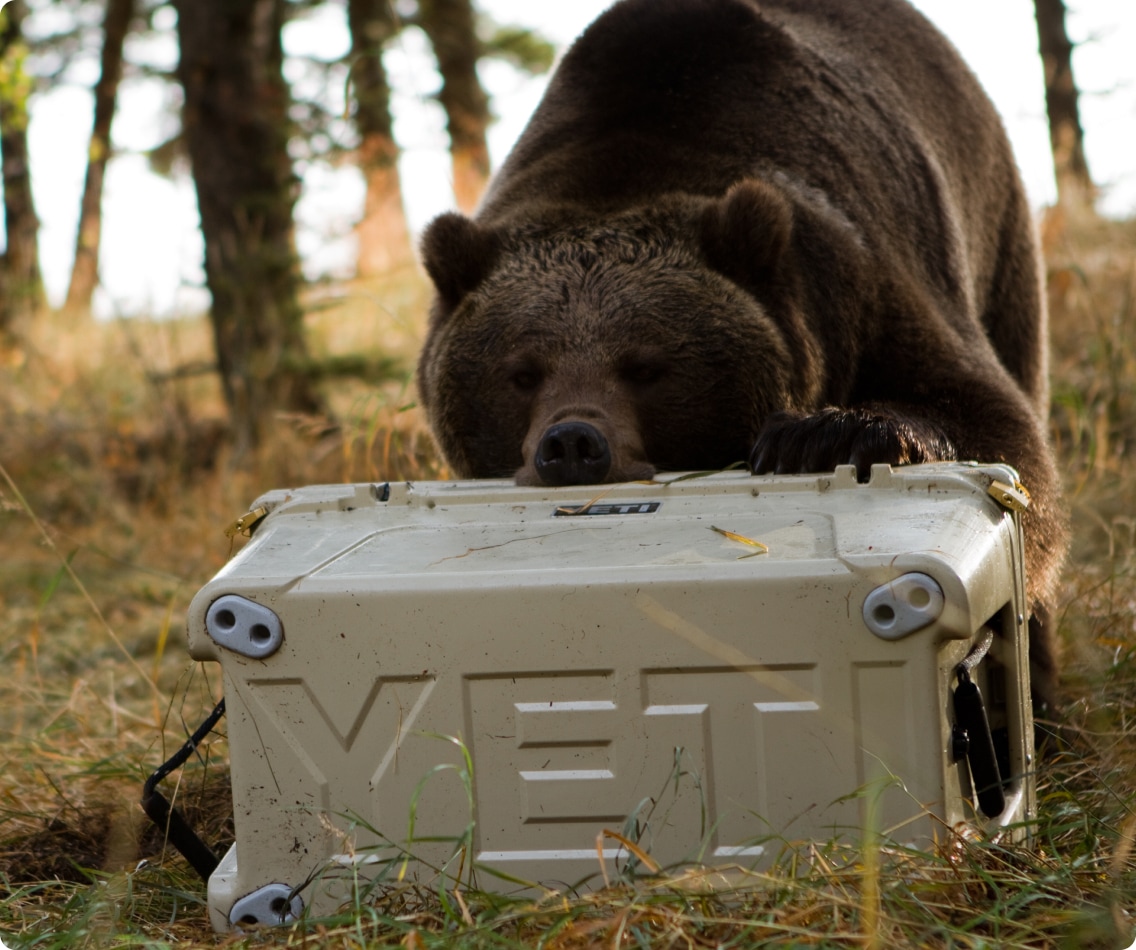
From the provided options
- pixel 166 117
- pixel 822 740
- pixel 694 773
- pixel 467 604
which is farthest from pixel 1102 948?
pixel 166 117

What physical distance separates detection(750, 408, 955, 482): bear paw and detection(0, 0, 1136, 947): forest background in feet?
1.88

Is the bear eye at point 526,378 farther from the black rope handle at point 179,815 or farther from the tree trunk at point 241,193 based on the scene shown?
the tree trunk at point 241,193

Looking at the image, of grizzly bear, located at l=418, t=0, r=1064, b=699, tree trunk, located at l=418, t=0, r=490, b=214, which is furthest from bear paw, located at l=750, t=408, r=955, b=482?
tree trunk, located at l=418, t=0, r=490, b=214

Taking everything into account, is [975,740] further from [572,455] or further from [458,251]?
[458,251]

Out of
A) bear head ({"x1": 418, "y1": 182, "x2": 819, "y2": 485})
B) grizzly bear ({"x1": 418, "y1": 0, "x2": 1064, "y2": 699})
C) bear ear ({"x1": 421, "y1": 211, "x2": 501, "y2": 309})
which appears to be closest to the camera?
grizzly bear ({"x1": 418, "y1": 0, "x2": 1064, "y2": 699})

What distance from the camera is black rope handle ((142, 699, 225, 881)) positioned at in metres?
2.41

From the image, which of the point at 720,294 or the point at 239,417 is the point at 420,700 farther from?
the point at 239,417

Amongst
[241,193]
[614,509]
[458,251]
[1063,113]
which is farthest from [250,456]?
[1063,113]

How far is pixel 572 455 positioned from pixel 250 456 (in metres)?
4.65

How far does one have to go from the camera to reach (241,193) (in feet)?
25.5

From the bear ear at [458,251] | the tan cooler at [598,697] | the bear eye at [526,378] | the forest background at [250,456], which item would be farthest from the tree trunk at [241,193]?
the tan cooler at [598,697]

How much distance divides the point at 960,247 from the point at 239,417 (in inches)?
171

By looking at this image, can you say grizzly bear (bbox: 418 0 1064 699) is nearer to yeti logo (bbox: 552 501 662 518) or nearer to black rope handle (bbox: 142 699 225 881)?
yeti logo (bbox: 552 501 662 518)

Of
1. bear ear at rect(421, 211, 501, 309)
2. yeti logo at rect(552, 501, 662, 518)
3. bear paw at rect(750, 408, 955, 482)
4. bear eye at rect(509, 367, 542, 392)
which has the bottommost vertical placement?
bear paw at rect(750, 408, 955, 482)
